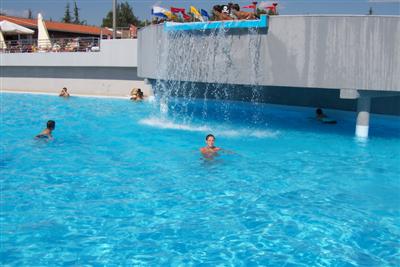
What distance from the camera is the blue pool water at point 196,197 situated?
5535 mm

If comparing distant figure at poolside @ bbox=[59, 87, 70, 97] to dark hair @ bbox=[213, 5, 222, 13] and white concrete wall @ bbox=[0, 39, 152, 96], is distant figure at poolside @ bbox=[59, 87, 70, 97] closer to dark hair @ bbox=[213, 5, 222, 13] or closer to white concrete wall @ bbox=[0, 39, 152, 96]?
white concrete wall @ bbox=[0, 39, 152, 96]

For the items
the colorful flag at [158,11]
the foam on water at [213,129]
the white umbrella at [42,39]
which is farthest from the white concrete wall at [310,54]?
the white umbrella at [42,39]

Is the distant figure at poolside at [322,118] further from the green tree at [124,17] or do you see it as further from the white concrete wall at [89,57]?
the green tree at [124,17]

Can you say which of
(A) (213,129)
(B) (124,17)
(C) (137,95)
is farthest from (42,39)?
(B) (124,17)

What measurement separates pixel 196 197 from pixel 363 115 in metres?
7.27

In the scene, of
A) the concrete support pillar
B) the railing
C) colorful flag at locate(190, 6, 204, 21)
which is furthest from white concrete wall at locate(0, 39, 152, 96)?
the concrete support pillar

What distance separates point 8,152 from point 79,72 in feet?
51.4

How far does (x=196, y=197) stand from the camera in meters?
7.53

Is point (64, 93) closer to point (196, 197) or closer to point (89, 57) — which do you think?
point (89, 57)

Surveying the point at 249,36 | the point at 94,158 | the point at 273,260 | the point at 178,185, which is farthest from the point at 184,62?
the point at 273,260

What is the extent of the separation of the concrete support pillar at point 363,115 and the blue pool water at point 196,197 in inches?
18.1

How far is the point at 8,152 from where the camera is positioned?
34.7ft

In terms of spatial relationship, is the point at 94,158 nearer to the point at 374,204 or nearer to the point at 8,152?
the point at 8,152

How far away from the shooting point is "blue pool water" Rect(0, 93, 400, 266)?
5.54 meters
